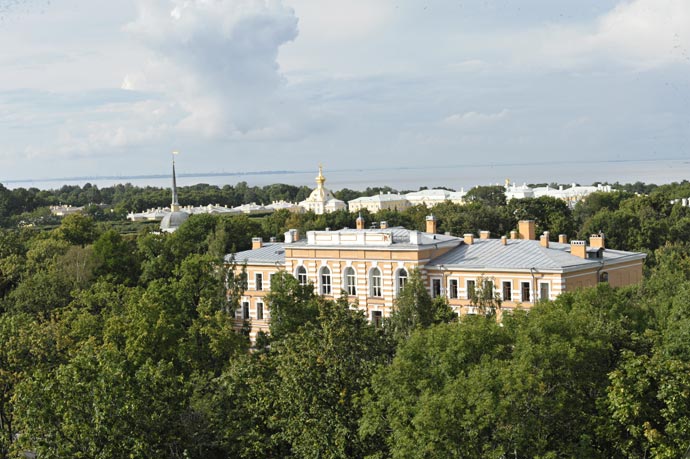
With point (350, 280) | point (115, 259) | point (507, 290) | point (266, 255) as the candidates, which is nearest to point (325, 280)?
point (350, 280)

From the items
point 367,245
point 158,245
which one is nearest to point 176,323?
point 367,245

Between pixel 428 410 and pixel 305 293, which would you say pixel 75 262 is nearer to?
pixel 305 293

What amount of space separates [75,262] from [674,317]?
42.0 meters

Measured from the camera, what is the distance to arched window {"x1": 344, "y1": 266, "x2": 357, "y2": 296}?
59.3 metres

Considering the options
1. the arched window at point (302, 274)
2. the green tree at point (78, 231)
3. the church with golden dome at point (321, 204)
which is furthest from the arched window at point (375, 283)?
the church with golden dome at point (321, 204)

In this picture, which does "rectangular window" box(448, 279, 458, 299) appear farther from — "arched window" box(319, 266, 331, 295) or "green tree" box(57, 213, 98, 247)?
"green tree" box(57, 213, 98, 247)

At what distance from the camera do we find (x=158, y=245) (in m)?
70.5

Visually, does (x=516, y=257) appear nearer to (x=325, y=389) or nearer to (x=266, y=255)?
(x=266, y=255)

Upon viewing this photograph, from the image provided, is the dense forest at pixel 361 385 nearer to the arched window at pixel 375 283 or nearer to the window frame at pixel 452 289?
the window frame at pixel 452 289

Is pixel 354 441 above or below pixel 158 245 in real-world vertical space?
below

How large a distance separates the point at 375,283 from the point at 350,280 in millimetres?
1851

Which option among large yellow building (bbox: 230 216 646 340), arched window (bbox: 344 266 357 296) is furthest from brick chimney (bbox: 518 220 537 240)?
arched window (bbox: 344 266 357 296)

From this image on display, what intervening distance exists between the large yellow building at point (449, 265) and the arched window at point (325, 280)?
7 cm

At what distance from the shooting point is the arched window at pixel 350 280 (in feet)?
Answer: 195
